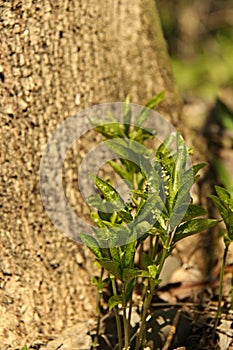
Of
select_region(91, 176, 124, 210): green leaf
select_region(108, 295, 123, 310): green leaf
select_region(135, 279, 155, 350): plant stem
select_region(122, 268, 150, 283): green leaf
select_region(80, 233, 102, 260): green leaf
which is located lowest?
select_region(135, 279, 155, 350): plant stem

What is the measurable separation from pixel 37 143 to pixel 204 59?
4089mm

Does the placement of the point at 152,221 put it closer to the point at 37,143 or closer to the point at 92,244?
the point at 92,244

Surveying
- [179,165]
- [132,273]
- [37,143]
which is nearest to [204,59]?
[37,143]

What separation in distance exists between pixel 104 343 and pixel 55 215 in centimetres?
43

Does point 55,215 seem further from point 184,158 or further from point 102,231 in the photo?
point 184,158

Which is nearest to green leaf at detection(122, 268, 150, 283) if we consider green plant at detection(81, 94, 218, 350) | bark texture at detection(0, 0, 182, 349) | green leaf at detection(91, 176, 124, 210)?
green plant at detection(81, 94, 218, 350)

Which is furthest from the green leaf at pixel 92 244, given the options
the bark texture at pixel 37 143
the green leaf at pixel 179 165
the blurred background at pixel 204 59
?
the blurred background at pixel 204 59

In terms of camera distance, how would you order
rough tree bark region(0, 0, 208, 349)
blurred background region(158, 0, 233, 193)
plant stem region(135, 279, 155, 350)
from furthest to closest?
blurred background region(158, 0, 233, 193)
rough tree bark region(0, 0, 208, 349)
plant stem region(135, 279, 155, 350)

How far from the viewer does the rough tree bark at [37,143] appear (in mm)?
A: 1825

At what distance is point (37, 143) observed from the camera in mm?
1889

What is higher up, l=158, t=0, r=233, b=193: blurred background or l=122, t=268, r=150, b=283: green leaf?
l=158, t=0, r=233, b=193: blurred background

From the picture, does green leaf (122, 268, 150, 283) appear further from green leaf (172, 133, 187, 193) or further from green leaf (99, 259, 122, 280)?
green leaf (172, 133, 187, 193)

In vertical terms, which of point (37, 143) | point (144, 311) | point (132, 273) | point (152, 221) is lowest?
point (144, 311)

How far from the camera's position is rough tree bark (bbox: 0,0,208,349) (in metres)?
1.83
